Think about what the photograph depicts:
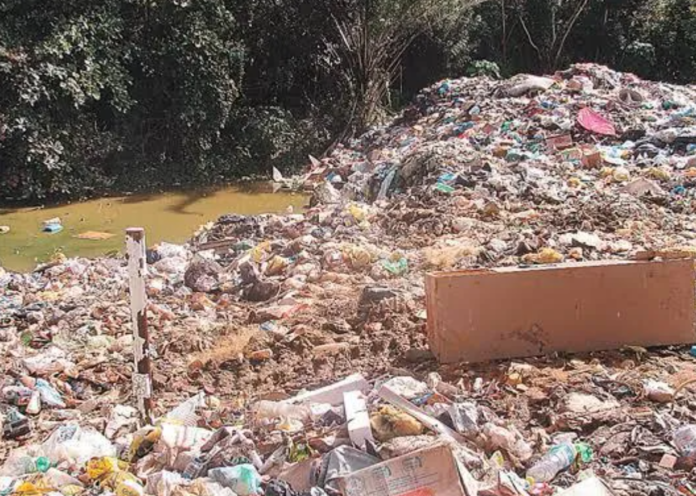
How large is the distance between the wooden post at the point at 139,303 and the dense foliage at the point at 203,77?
8.21m

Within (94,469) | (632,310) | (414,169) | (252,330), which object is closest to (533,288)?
(632,310)

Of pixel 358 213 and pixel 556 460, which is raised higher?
pixel 358 213

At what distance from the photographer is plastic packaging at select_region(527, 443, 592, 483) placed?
2506 millimetres

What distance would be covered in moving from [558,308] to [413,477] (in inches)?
57.5

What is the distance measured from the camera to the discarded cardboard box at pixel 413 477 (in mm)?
2289

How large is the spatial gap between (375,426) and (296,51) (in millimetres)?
11623

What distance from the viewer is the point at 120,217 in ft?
32.2

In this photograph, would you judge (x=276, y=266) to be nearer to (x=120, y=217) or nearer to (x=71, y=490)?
(x=71, y=490)

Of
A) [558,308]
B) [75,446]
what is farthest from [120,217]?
[558,308]

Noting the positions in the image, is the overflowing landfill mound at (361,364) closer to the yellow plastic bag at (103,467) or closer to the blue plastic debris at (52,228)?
the yellow plastic bag at (103,467)

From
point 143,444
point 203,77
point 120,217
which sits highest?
point 203,77

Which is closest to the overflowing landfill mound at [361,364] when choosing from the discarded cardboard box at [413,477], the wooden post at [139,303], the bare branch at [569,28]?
the discarded cardboard box at [413,477]

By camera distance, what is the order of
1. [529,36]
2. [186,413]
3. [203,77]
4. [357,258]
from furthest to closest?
[529,36]
[203,77]
[357,258]
[186,413]

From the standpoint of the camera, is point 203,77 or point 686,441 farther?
point 203,77
